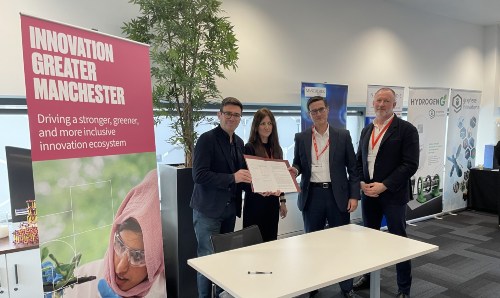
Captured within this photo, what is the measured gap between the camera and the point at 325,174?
286 cm

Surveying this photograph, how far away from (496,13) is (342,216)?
18.4 ft

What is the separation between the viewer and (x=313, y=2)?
460 centimetres

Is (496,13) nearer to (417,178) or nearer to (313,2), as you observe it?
(417,178)

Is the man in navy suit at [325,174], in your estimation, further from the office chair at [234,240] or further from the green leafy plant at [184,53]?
the green leafy plant at [184,53]

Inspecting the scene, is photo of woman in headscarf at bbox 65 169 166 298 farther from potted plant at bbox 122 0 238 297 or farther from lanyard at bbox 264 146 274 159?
lanyard at bbox 264 146 274 159

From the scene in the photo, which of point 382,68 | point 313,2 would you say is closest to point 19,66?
point 313,2

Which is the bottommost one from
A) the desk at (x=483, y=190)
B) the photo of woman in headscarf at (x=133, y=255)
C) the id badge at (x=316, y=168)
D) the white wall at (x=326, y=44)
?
the desk at (x=483, y=190)

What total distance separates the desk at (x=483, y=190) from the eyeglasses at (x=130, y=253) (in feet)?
19.7

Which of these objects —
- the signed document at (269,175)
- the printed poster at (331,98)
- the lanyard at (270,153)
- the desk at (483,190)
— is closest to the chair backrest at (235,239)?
the signed document at (269,175)

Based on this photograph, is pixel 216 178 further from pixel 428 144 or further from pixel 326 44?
pixel 428 144

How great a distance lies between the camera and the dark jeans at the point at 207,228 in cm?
261

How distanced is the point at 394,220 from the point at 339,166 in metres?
0.68

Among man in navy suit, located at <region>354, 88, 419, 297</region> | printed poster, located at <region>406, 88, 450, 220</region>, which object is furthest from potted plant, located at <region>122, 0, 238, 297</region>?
printed poster, located at <region>406, 88, 450, 220</region>

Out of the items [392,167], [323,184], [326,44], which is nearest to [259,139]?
[323,184]
